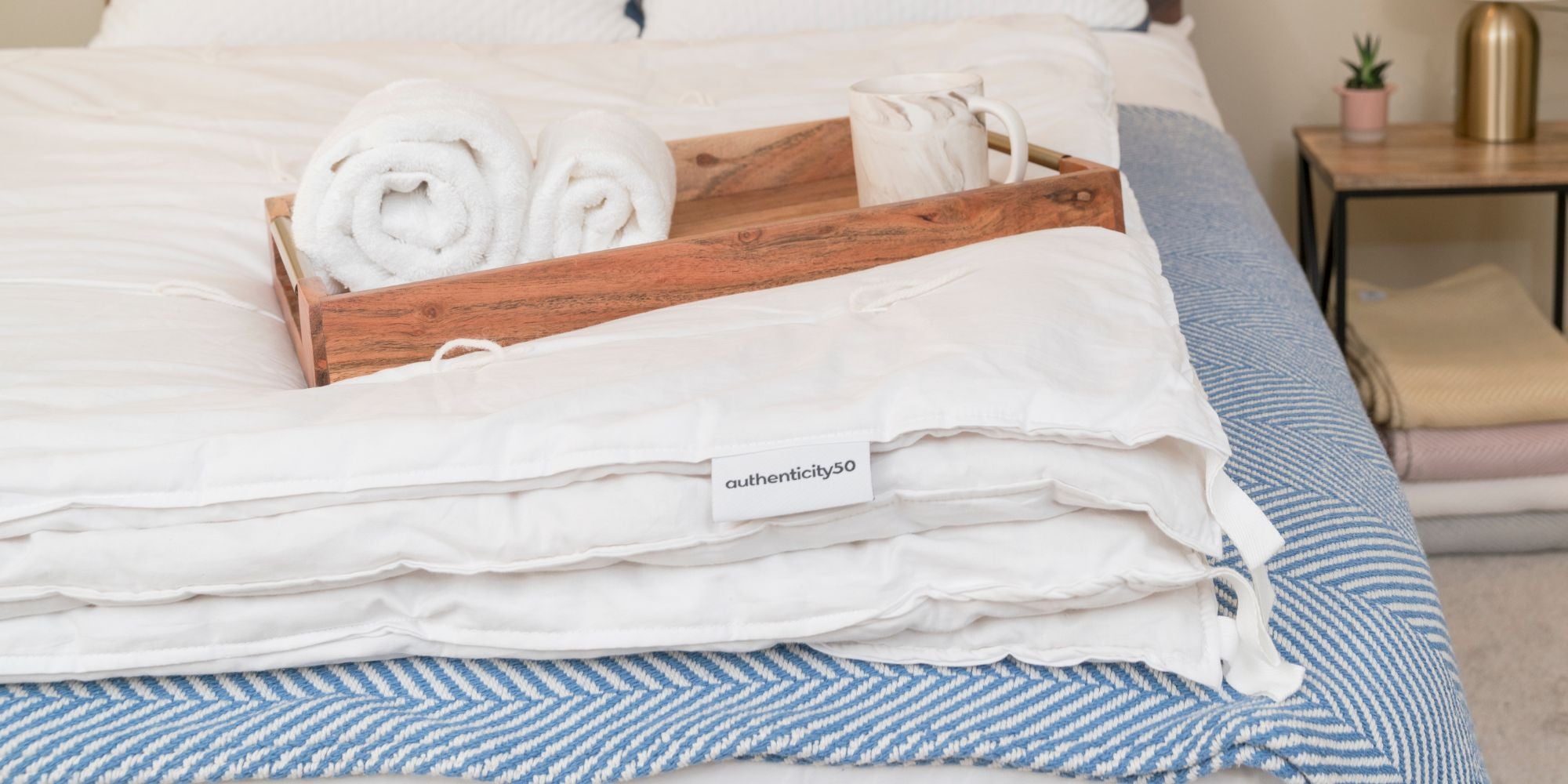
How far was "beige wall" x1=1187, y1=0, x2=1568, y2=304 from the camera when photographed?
2113 millimetres

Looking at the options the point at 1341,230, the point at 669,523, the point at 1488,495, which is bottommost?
the point at 1488,495

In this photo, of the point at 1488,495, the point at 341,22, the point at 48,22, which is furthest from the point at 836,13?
the point at 48,22

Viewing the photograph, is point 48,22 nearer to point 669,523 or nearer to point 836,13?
point 836,13

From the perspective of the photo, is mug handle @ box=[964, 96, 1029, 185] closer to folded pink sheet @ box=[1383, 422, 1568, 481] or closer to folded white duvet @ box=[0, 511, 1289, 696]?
folded white duvet @ box=[0, 511, 1289, 696]

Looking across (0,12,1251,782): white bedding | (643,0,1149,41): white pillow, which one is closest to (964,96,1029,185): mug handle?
(0,12,1251,782): white bedding

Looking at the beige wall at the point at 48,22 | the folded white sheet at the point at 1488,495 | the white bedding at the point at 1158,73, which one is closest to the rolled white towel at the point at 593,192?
the white bedding at the point at 1158,73

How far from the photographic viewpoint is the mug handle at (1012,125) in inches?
34.9

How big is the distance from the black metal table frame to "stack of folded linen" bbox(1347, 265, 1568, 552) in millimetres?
125

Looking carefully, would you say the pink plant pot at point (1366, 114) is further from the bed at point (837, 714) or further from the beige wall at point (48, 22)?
the beige wall at point (48, 22)

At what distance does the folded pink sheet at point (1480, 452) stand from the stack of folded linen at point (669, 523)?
108cm

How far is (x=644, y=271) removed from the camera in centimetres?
Result: 79

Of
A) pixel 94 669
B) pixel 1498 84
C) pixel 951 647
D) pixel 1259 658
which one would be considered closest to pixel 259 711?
pixel 94 669

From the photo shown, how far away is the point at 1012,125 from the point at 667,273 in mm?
277

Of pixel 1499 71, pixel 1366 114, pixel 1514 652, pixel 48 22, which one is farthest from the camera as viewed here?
pixel 48 22
